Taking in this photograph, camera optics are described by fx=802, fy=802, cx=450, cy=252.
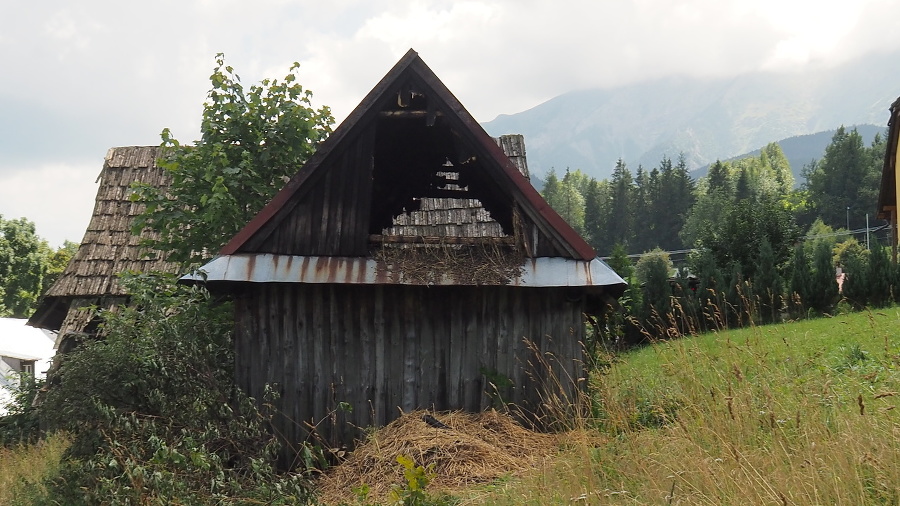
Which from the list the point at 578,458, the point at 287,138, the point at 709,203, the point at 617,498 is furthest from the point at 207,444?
the point at 709,203

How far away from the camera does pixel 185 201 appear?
11.7m

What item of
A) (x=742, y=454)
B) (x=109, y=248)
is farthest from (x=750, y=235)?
(x=742, y=454)

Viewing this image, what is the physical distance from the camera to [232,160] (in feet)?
39.9

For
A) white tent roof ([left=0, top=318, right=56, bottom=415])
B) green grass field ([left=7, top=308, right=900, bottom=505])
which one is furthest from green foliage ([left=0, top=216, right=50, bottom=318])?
green grass field ([left=7, top=308, right=900, bottom=505])

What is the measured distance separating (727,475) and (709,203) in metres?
90.6

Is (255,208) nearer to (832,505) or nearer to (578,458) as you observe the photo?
(578,458)

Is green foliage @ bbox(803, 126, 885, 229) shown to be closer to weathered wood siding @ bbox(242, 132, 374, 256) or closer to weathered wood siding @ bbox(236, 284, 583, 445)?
weathered wood siding @ bbox(236, 284, 583, 445)

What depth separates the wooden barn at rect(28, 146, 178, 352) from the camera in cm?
1552

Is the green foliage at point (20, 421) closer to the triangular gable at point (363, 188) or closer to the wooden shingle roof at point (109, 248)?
the wooden shingle roof at point (109, 248)

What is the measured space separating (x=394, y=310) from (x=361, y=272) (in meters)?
0.67

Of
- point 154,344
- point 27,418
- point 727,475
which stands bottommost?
point 27,418

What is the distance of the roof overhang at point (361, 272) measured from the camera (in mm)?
8734

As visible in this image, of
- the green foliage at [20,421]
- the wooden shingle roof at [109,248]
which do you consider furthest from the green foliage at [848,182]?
the green foliage at [20,421]

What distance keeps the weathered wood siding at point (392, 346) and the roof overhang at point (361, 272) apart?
1.32 feet
